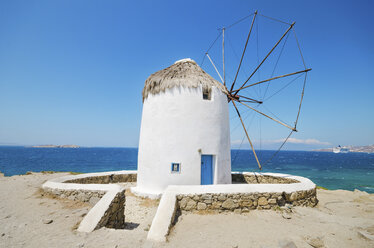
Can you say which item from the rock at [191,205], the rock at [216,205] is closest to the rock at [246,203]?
the rock at [216,205]

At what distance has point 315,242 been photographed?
4477 mm

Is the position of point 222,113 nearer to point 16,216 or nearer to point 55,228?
point 55,228

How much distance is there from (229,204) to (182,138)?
3.35 m

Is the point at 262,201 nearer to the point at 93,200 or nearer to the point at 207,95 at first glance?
the point at 207,95

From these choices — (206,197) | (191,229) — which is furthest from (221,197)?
(191,229)

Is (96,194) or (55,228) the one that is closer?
(55,228)

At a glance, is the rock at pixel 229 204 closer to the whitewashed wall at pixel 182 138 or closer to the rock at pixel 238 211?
the rock at pixel 238 211

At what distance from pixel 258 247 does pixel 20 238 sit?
5165 mm

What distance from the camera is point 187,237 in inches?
182

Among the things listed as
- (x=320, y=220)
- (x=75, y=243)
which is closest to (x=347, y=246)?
(x=320, y=220)

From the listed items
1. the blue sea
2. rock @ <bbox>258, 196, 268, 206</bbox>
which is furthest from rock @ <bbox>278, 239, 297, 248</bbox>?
the blue sea

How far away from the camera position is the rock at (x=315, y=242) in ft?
14.3

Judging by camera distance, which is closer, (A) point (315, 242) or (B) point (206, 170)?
(A) point (315, 242)

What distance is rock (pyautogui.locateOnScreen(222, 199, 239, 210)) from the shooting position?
627cm
